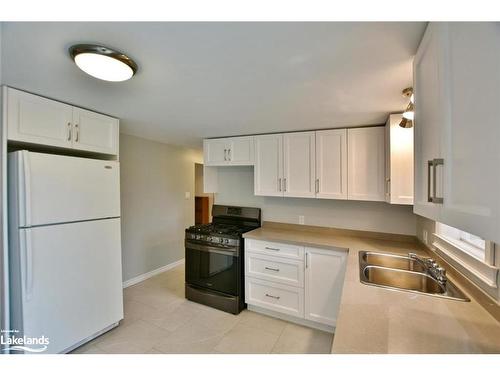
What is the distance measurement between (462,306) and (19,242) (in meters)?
2.72

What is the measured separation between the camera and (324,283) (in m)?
2.25

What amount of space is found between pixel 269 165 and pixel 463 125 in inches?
86.7

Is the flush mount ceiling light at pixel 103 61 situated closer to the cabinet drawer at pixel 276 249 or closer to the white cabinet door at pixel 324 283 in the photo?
the cabinet drawer at pixel 276 249

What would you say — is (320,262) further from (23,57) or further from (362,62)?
(23,57)

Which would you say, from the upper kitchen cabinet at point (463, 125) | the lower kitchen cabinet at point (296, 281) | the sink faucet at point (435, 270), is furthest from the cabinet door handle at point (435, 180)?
the lower kitchen cabinet at point (296, 281)

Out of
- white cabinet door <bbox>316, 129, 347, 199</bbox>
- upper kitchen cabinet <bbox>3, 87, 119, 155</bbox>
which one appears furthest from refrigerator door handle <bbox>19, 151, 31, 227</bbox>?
white cabinet door <bbox>316, 129, 347, 199</bbox>

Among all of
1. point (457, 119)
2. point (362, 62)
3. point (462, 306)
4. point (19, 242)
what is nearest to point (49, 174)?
point (19, 242)

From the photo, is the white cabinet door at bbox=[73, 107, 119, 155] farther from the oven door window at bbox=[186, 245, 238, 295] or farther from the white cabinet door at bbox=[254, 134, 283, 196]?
the white cabinet door at bbox=[254, 134, 283, 196]

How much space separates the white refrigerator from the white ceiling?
2.03 feet

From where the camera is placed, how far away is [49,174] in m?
1.71

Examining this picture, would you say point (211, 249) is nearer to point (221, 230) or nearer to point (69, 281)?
point (221, 230)

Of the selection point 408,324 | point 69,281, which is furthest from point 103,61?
point 408,324

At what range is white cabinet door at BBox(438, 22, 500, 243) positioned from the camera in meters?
0.53
